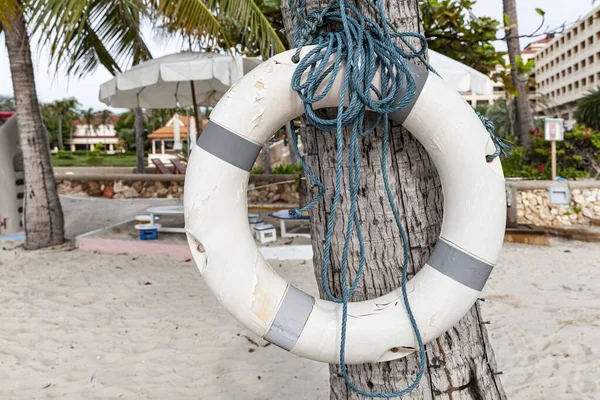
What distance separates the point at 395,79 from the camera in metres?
1.06

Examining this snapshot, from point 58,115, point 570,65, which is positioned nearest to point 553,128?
point 570,65

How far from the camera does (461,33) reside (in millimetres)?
5965

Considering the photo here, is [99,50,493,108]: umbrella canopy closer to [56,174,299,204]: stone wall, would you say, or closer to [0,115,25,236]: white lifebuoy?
[0,115,25,236]: white lifebuoy

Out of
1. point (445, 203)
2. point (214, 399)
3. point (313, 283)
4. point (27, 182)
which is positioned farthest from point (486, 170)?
point (27, 182)

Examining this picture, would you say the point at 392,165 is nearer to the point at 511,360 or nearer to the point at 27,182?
the point at 511,360

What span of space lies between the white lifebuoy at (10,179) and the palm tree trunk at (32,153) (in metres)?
0.98

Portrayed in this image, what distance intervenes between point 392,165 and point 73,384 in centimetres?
233

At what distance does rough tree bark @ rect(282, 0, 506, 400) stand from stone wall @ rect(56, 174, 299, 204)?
7908 mm

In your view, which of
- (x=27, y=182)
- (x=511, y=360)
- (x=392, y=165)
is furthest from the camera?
(x=27, y=182)

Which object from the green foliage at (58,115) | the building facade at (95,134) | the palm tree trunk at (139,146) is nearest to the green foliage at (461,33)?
the palm tree trunk at (139,146)

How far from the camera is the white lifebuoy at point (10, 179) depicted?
6.48 meters

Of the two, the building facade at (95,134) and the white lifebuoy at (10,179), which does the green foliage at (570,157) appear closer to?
the white lifebuoy at (10,179)

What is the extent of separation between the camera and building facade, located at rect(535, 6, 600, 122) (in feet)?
113

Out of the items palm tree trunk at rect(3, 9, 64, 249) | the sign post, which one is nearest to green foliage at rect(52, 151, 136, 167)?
palm tree trunk at rect(3, 9, 64, 249)
